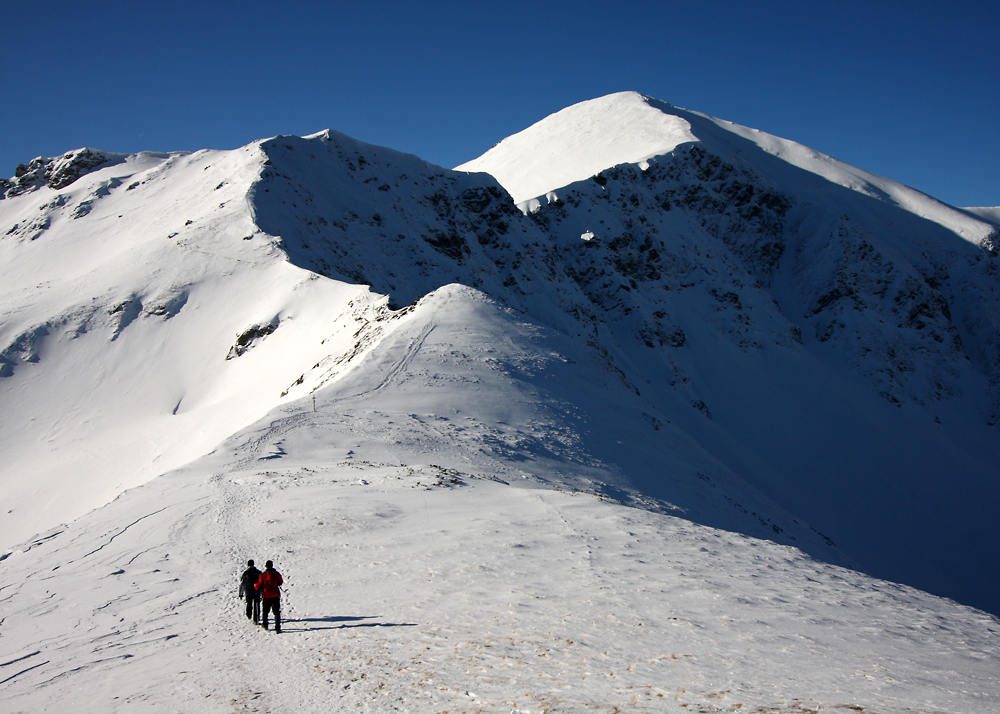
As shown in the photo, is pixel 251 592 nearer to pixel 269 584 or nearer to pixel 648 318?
pixel 269 584

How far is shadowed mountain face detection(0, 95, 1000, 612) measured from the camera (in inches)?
998

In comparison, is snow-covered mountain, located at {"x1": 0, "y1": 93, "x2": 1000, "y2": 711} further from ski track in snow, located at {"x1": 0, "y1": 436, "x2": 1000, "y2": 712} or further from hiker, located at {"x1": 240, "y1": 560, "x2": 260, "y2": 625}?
hiker, located at {"x1": 240, "y1": 560, "x2": 260, "y2": 625}

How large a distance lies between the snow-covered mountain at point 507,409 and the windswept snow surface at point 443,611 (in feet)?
0.25

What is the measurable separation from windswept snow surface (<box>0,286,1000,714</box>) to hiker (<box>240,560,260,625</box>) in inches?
9.0

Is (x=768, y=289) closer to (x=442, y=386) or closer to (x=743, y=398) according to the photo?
(x=743, y=398)

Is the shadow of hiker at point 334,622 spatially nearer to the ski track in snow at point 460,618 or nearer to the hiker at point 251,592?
the ski track in snow at point 460,618

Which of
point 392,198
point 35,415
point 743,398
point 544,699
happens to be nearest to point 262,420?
point 544,699

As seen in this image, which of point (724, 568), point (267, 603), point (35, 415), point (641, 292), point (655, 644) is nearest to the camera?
point (655, 644)

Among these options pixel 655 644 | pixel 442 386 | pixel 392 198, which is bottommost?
pixel 655 644

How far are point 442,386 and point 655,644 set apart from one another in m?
16.4

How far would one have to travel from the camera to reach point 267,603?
28.8ft

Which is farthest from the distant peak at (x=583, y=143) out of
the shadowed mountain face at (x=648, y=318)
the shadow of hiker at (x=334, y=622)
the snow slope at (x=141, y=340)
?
the shadow of hiker at (x=334, y=622)

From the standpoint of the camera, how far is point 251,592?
358 inches

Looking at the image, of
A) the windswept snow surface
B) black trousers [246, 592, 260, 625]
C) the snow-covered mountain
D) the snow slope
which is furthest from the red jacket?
the snow slope
